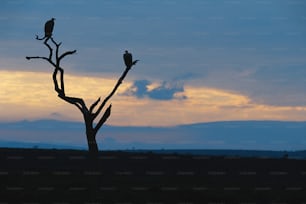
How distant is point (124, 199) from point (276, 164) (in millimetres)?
11142

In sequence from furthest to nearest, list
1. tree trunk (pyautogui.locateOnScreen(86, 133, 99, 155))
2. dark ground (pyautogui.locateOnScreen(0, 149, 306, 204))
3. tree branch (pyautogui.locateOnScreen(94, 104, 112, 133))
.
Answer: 1. tree branch (pyautogui.locateOnScreen(94, 104, 112, 133))
2. tree trunk (pyautogui.locateOnScreen(86, 133, 99, 155))
3. dark ground (pyautogui.locateOnScreen(0, 149, 306, 204))

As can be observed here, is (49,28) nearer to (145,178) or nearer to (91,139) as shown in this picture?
(91,139)

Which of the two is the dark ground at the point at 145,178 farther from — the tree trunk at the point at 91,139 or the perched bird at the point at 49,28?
the perched bird at the point at 49,28

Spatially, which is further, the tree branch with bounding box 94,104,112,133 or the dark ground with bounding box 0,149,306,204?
the tree branch with bounding box 94,104,112,133

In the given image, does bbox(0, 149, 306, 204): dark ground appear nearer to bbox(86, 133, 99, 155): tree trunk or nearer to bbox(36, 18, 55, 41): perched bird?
bbox(86, 133, 99, 155): tree trunk

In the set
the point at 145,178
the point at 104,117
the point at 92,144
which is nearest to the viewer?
the point at 145,178

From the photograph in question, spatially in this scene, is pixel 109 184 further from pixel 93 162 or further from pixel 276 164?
pixel 276 164

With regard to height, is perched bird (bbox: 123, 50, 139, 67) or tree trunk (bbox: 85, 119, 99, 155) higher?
perched bird (bbox: 123, 50, 139, 67)

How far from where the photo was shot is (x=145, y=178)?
2569 cm

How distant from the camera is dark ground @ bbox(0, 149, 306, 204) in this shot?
2192 cm

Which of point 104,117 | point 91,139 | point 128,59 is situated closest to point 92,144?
point 91,139

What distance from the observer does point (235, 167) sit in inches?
1145

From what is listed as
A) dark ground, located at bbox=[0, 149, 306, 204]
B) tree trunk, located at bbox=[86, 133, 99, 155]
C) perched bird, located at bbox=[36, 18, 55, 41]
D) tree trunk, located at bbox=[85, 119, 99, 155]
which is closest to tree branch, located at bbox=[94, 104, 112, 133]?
tree trunk, located at bbox=[85, 119, 99, 155]

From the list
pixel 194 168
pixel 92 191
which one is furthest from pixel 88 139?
pixel 92 191
